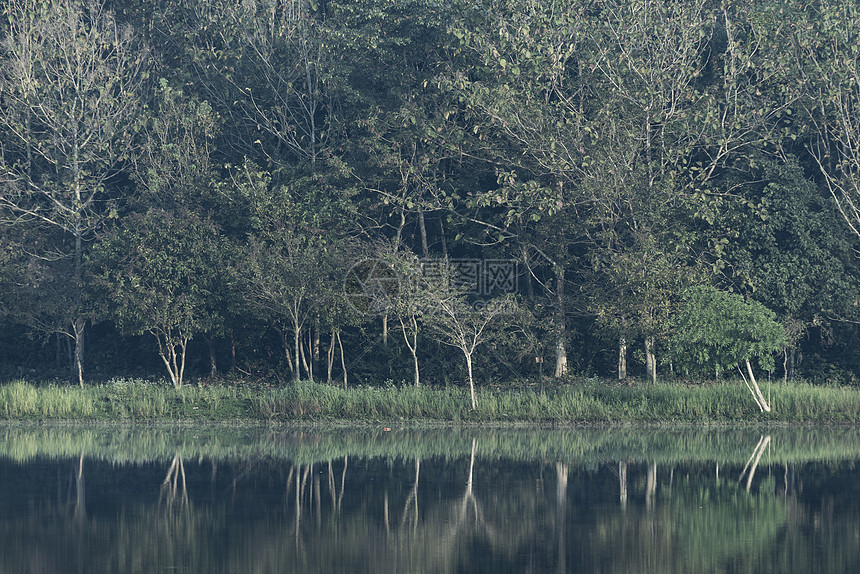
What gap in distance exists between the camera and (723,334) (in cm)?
2916

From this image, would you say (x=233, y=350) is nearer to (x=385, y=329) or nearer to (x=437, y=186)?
(x=385, y=329)

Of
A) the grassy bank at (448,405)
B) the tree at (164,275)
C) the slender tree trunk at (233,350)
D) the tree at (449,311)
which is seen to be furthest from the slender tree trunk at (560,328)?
the slender tree trunk at (233,350)

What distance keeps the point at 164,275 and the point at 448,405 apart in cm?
994

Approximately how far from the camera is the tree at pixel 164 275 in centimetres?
3372

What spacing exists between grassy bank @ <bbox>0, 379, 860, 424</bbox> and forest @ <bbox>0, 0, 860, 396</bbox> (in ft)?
6.04

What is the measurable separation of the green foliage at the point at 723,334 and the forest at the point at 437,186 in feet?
5.00

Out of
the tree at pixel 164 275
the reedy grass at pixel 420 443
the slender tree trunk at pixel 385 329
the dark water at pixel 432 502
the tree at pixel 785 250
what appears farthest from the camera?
the slender tree trunk at pixel 385 329

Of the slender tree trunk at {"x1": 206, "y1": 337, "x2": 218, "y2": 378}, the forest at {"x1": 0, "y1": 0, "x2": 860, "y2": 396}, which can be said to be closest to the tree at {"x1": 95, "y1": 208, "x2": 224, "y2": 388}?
the forest at {"x1": 0, "y1": 0, "x2": 860, "y2": 396}

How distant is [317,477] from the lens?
69.1ft

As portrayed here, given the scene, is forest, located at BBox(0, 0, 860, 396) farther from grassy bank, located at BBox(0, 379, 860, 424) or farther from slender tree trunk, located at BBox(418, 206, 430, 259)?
grassy bank, located at BBox(0, 379, 860, 424)

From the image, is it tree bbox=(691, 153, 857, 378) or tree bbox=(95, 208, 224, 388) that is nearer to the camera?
→ tree bbox=(95, 208, 224, 388)

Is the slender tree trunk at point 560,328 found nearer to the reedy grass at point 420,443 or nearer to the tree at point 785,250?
the tree at point 785,250

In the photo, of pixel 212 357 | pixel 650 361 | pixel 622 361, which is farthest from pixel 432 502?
pixel 212 357

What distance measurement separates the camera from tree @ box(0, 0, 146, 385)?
36562mm
